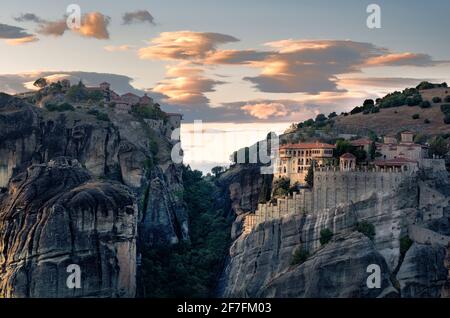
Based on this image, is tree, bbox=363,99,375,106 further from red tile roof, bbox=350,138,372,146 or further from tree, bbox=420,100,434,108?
red tile roof, bbox=350,138,372,146

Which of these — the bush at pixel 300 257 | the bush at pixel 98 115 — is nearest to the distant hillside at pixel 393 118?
the bush at pixel 98 115

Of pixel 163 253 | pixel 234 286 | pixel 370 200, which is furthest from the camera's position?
pixel 163 253

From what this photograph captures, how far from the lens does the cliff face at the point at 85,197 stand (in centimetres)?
12056

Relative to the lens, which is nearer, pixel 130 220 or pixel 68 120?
pixel 130 220

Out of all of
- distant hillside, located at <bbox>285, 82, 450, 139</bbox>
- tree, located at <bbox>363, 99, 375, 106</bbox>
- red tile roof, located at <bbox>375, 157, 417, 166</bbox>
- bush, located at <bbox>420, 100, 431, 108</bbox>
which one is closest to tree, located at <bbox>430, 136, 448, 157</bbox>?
red tile roof, located at <bbox>375, 157, 417, 166</bbox>

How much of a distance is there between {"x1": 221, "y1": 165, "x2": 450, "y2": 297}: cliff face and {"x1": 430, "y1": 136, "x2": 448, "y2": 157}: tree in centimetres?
702

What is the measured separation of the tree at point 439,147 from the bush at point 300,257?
14311 millimetres

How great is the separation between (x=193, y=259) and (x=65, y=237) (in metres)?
20.1

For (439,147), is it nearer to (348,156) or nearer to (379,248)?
(348,156)

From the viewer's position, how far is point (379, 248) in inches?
4668

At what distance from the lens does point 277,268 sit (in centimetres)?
12494

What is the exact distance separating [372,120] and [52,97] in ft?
104
